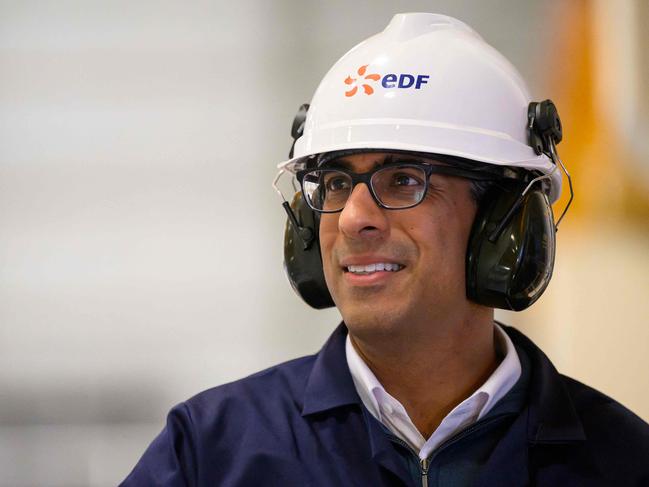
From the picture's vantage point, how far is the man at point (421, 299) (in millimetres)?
1588

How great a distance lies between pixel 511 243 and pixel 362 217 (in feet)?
0.88

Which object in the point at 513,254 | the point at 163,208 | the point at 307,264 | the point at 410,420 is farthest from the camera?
the point at 163,208

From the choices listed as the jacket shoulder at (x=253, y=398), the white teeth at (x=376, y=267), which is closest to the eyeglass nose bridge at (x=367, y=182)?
the white teeth at (x=376, y=267)

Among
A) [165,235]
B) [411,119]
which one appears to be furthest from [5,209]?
[411,119]

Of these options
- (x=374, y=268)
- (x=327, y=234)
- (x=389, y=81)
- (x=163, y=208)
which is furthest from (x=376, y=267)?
(x=163, y=208)

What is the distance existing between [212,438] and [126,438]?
1.41 meters

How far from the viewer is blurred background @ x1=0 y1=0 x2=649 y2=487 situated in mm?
2916

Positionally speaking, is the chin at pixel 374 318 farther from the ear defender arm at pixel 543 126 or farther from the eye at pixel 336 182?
the ear defender arm at pixel 543 126

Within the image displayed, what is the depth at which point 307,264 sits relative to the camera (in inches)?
69.2

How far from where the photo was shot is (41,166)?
→ 120 inches

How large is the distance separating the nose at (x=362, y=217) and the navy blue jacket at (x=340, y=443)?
0.31 metres

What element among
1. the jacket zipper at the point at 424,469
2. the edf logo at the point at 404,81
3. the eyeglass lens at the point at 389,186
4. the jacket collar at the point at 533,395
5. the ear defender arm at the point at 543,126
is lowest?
the jacket zipper at the point at 424,469

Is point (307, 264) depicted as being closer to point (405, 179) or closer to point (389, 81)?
point (405, 179)

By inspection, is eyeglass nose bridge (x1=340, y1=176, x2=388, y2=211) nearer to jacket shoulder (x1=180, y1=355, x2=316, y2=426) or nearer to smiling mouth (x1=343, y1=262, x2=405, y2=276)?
smiling mouth (x1=343, y1=262, x2=405, y2=276)
